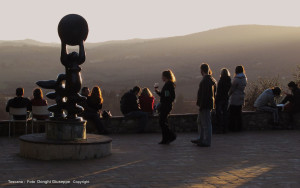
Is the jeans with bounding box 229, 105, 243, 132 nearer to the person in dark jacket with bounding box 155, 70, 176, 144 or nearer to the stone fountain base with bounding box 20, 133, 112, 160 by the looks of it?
the person in dark jacket with bounding box 155, 70, 176, 144

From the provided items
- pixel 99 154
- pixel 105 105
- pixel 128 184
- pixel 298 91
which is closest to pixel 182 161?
pixel 99 154

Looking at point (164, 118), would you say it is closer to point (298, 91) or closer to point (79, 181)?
point (79, 181)

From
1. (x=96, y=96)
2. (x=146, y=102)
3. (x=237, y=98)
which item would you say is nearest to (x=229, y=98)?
(x=237, y=98)

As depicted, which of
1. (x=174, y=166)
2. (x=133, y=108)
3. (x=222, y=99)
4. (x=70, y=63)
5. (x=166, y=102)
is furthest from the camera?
A: (x=133, y=108)

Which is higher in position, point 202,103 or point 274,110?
point 202,103

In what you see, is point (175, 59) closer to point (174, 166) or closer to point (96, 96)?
point (96, 96)

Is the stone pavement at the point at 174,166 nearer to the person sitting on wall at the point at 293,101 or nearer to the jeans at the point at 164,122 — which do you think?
the jeans at the point at 164,122

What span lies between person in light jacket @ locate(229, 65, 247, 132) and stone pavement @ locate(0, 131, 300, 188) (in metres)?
2.24

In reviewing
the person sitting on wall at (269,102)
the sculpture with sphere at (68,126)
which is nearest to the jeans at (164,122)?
the sculpture with sphere at (68,126)

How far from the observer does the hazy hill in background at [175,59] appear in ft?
315

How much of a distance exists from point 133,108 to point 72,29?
4.54m

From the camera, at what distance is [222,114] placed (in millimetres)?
12023

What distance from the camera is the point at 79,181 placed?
5855 millimetres

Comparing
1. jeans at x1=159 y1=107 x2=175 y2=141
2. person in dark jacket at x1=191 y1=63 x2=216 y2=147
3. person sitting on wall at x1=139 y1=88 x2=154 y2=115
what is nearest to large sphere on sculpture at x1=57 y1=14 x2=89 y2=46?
jeans at x1=159 y1=107 x2=175 y2=141
